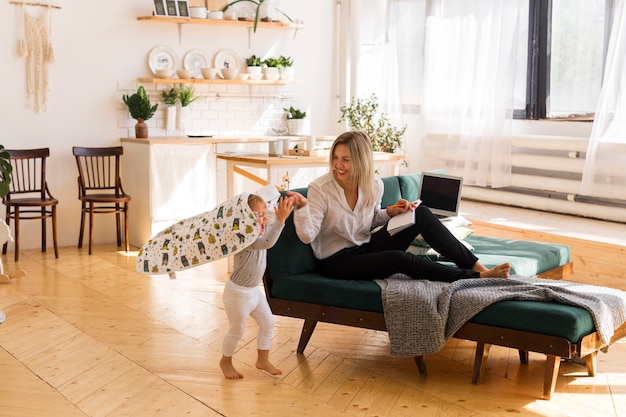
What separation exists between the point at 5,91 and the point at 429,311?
4.47 metres

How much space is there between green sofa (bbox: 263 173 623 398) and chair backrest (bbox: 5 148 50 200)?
10.2ft

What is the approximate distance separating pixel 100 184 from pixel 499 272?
4.29 metres

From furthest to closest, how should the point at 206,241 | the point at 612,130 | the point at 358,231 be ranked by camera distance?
the point at 612,130 < the point at 358,231 < the point at 206,241

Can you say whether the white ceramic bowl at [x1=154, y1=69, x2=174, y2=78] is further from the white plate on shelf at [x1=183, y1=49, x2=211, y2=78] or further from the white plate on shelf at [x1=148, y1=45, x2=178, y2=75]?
the white plate on shelf at [x1=183, y1=49, x2=211, y2=78]

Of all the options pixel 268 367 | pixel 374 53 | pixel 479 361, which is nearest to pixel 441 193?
pixel 479 361

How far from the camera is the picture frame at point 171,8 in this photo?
725 centimetres

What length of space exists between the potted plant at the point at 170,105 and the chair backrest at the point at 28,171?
110cm

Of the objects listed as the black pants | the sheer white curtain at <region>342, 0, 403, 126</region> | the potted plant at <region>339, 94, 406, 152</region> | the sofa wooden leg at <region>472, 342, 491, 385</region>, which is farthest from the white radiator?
the sofa wooden leg at <region>472, 342, 491, 385</region>

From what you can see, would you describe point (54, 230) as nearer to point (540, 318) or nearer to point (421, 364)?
point (421, 364)

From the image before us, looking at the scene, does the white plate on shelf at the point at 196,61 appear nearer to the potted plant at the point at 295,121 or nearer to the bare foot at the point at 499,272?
the potted plant at the point at 295,121

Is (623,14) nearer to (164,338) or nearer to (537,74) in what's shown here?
(537,74)

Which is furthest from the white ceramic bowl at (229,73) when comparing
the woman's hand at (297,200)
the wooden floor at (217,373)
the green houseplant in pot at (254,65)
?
the woman's hand at (297,200)

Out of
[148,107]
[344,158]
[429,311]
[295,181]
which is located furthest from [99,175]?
[429,311]

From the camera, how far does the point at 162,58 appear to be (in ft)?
24.4
